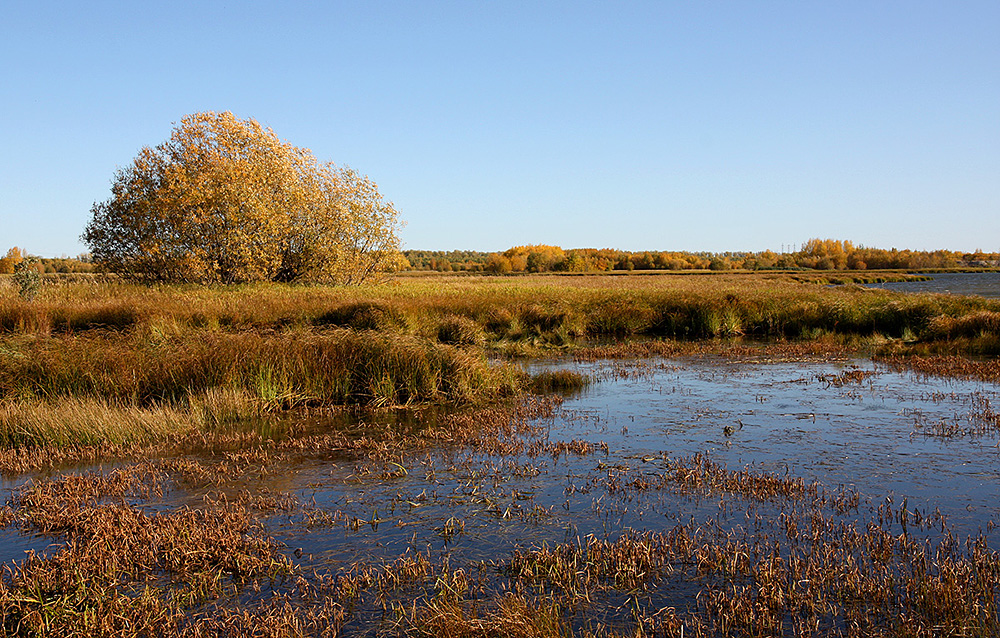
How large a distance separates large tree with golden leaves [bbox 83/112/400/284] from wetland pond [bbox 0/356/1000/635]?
17752 mm

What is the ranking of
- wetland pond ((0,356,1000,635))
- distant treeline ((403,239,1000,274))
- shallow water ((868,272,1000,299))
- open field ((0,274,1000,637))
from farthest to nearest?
distant treeline ((403,239,1000,274)) < shallow water ((868,272,1000,299)) < wetland pond ((0,356,1000,635)) < open field ((0,274,1000,637))

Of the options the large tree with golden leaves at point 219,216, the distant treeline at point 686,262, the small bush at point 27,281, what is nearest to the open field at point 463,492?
the small bush at point 27,281

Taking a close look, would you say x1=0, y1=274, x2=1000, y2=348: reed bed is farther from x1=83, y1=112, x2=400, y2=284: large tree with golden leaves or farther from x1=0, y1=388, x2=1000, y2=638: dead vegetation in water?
x1=0, y1=388, x2=1000, y2=638: dead vegetation in water

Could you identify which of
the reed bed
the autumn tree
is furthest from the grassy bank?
the autumn tree

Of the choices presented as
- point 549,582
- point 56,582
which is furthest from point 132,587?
point 549,582

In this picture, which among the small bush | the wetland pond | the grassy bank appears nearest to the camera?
the wetland pond

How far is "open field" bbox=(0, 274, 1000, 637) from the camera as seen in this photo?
175 inches

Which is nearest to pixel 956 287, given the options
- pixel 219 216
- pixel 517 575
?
pixel 219 216

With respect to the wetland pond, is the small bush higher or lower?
higher

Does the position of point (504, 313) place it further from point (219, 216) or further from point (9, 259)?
point (9, 259)

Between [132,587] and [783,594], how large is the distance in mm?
4264

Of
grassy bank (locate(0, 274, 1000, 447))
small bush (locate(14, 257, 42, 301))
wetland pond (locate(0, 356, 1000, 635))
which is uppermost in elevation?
small bush (locate(14, 257, 42, 301))

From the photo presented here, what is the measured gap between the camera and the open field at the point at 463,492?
4453mm

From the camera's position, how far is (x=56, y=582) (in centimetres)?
477
